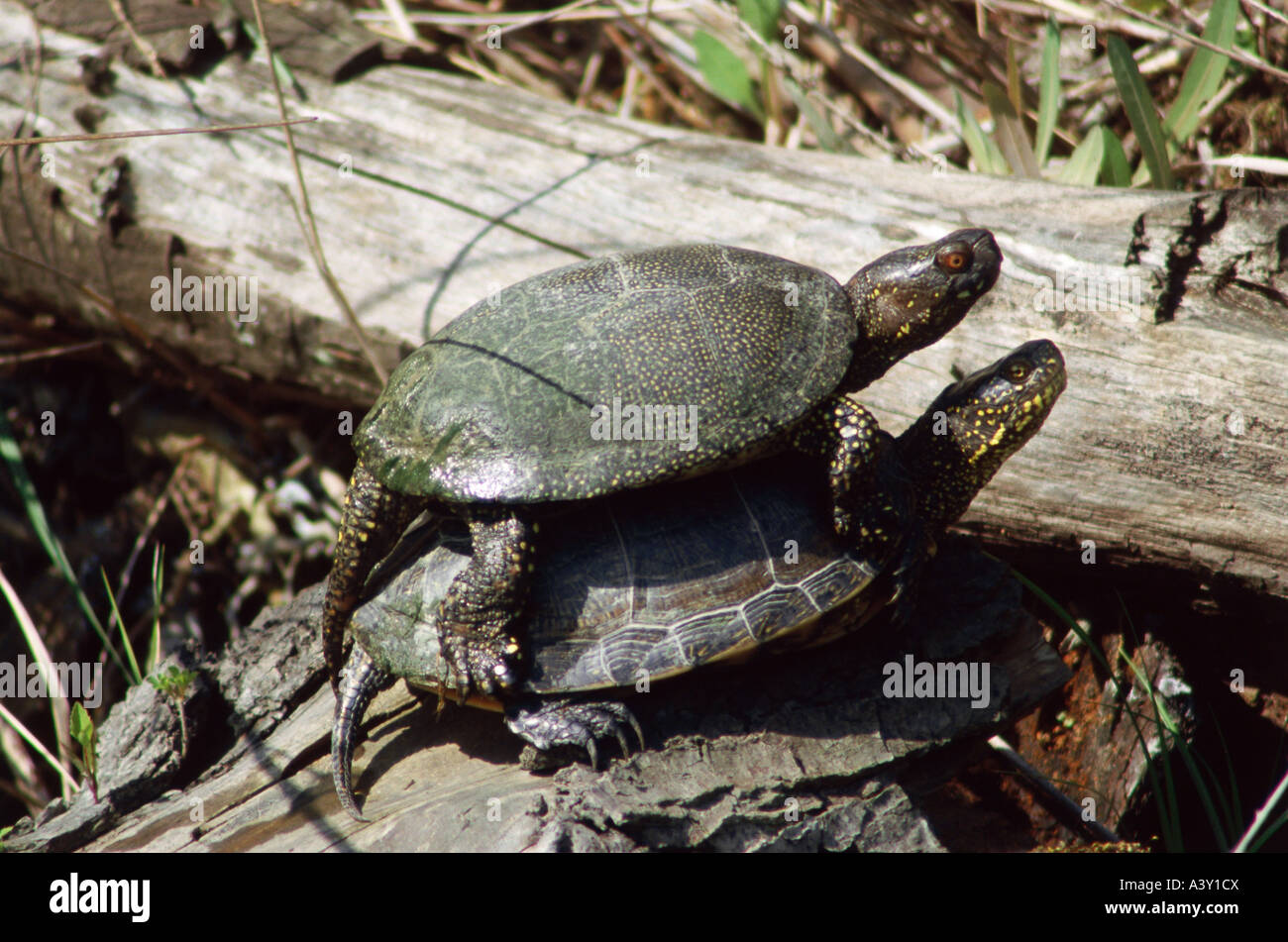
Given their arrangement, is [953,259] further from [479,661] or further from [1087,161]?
[479,661]

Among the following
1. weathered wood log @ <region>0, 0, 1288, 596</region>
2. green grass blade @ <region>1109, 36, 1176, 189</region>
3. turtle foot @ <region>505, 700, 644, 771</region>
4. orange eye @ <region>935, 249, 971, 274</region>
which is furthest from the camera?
green grass blade @ <region>1109, 36, 1176, 189</region>

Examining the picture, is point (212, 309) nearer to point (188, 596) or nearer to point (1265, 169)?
point (188, 596)

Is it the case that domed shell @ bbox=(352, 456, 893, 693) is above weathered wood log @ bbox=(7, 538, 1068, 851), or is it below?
above

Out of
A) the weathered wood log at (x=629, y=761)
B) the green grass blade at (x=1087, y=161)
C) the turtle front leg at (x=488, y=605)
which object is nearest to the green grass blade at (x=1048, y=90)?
the green grass blade at (x=1087, y=161)

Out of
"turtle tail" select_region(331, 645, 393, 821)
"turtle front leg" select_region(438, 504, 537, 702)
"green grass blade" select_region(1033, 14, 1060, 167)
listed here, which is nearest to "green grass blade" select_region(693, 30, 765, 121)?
"green grass blade" select_region(1033, 14, 1060, 167)

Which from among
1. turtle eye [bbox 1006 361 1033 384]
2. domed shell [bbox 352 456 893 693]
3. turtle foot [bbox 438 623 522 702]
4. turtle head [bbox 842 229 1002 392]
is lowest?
turtle foot [bbox 438 623 522 702]

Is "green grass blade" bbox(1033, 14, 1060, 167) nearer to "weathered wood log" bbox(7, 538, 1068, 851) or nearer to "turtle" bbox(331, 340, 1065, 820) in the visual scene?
"turtle" bbox(331, 340, 1065, 820)

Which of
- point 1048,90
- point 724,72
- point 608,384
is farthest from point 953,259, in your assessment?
point 724,72
